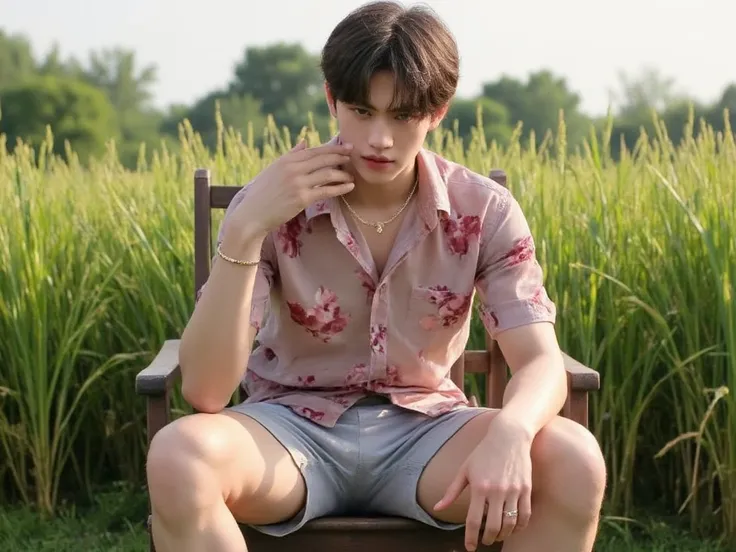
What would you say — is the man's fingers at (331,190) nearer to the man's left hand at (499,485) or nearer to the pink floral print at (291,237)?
the pink floral print at (291,237)

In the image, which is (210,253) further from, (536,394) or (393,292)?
(536,394)

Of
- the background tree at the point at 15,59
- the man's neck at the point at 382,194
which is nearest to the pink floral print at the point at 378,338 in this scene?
the man's neck at the point at 382,194

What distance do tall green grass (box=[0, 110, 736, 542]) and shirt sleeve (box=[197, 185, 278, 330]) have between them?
3.84 ft

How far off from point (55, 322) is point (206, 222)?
1.03 m

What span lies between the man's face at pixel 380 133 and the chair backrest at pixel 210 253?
26.0 inches

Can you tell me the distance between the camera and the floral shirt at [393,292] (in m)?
1.94

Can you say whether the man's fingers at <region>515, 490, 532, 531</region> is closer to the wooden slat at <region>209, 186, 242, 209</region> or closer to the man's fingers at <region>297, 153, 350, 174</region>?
the man's fingers at <region>297, 153, 350, 174</region>

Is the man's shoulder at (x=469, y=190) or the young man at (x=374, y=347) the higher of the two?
the man's shoulder at (x=469, y=190)

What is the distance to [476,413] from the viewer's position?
6.23ft

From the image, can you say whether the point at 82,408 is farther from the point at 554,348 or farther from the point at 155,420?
the point at 554,348

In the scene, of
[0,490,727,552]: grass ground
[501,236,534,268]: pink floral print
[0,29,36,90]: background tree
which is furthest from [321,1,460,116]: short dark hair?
[0,29,36,90]: background tree

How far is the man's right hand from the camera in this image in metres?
1.79

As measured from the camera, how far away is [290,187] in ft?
5.92

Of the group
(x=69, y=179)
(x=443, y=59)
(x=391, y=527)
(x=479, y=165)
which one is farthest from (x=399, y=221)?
(x=69, y=179)
